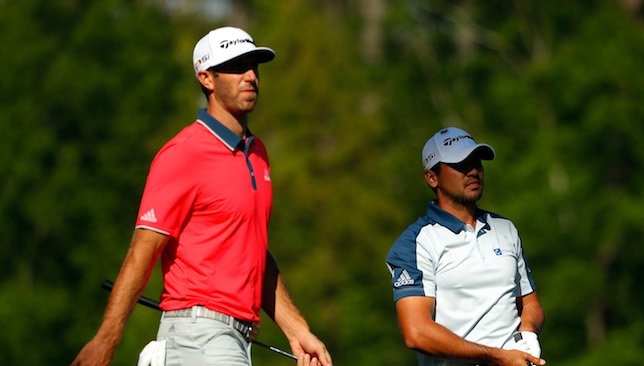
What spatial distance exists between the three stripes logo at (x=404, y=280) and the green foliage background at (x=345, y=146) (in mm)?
24850

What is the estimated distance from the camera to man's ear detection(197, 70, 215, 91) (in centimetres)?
691

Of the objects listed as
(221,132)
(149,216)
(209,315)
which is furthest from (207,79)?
(209,315)

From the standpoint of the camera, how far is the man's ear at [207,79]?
6906 mm

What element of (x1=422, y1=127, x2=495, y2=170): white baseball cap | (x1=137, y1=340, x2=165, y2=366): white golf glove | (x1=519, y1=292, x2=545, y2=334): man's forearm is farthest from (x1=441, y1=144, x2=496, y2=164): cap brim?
(x1=137, y1=340, x2=165, y2=366): white golf glove

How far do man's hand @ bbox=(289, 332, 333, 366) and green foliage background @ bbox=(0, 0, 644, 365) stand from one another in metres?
24.8

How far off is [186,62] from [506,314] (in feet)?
109

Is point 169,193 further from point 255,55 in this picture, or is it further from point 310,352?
point 310,352

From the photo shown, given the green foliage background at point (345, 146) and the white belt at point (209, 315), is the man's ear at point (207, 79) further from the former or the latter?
the green foliage background at point (345, 146)

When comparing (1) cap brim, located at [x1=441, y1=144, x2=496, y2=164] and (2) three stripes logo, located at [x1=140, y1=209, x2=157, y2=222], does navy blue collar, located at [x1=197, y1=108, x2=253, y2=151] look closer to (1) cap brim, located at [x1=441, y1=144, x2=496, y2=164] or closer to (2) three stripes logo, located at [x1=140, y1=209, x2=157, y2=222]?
(2) three stripes logo, located at [x1=140, y1=209, x2=157, y2=222]

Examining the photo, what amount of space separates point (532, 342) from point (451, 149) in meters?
1.00

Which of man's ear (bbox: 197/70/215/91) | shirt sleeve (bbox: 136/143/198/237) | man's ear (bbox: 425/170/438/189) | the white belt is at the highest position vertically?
man's ear (bbox: 197/70/215/91)

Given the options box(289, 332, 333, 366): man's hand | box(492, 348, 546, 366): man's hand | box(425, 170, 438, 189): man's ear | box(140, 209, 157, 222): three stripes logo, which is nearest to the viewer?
box(140, 209, 157, 222): three stripes logo

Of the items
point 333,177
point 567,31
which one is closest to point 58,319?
point 333,177

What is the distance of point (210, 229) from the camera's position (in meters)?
6.61
